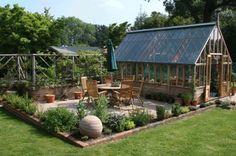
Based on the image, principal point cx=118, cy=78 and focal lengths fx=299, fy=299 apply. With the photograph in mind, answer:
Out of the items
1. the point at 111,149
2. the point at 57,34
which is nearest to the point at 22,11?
the point at 57,34

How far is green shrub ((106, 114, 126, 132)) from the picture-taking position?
8.53 meters

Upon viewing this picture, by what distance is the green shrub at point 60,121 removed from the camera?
838 centimetres

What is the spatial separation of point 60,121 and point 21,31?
1841cm

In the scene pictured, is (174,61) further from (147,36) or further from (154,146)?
(154,146)

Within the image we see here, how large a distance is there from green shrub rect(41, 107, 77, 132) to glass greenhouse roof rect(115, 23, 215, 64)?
6.70m

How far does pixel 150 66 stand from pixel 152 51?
897 mm

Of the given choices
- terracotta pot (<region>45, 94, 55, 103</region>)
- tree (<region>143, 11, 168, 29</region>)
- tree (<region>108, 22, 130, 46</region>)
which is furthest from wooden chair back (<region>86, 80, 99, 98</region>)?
tree (<region>143, 11, 168, 29</region>)

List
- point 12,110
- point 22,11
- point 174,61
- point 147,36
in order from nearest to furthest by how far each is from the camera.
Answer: point 12,110
point 174,61
point 147,36
point 22,11

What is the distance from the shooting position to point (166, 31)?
16.0m

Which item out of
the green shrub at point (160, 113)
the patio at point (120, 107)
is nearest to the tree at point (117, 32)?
the patio at point (120, 107)

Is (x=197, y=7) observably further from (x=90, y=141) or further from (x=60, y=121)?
(x=90, y=141)

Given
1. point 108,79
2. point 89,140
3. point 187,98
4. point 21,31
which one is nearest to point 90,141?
point 89,140

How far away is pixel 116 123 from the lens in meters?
8.58

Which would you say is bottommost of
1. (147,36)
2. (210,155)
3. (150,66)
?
(210,155)
